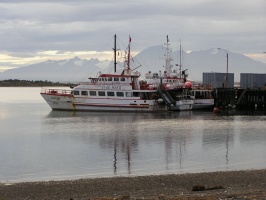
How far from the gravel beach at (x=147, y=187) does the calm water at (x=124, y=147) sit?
8.05ft

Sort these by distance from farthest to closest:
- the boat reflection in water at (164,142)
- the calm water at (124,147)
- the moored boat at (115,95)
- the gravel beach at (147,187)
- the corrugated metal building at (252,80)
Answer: the corrugated metal building at (252,80), the moored boat at (115,95), the boat reflection in water at (164,142), the calm water at (124,147), the gravel beach at (147,187)

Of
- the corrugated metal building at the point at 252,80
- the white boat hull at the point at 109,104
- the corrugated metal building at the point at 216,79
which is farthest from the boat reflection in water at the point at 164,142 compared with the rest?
the corrugated metal building at the point at 216,79

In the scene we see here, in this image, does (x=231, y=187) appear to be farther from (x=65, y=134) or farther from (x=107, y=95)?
(x=107, y=95)

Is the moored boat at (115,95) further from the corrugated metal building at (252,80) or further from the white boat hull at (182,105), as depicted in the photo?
the corrugated metal building at (252,80)

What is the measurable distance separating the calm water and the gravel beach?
2.45 metres

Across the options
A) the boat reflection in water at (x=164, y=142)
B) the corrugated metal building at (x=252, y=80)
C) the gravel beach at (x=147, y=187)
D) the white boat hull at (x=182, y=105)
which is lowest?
the boat reflection in water at (x=164, y=142)

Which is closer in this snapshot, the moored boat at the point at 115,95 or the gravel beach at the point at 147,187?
the gravel beach at the point at 147,187

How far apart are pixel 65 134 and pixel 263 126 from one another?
20.0 m

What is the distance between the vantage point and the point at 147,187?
17.9m

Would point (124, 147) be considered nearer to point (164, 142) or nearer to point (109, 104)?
point (164, 142)

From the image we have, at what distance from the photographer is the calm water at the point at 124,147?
77.3 feet

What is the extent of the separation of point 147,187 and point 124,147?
44.4ft

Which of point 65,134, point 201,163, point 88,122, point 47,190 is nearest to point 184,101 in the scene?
point 88,122

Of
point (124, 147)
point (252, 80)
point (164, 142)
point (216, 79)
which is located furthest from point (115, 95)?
point (252, 80)
